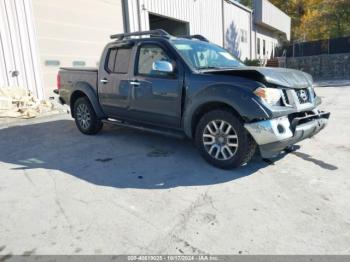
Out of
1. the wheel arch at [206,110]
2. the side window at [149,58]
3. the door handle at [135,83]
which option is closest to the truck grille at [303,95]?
the wheel arch at [206,110]

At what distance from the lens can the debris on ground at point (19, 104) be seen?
8281mm

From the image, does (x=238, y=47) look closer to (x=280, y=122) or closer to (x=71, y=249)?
(x=280, y=122)

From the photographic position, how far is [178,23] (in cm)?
1582

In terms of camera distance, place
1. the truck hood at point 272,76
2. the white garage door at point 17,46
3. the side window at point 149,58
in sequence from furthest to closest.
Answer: the white garage door at point 17,46
the side window at point 149,58
the truck hood at point 272,76

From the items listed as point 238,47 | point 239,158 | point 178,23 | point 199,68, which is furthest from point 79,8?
point 238,47

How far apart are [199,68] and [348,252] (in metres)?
3.02

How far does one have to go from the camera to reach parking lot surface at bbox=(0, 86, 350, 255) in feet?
8.45

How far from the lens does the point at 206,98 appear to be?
4.05m

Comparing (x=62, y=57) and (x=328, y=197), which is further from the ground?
(x=62, y=57)

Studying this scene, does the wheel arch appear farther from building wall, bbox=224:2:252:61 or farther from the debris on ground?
building wall, bbox=224:2:252:61

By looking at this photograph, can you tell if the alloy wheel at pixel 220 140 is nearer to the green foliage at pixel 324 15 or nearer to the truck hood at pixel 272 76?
the truck hood at pixel 272 76

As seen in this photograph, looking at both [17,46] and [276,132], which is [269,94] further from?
[17,46]

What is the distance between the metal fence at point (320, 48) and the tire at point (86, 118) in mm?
23054

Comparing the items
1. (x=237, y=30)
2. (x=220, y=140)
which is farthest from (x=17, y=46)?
(x=237, y=30)
